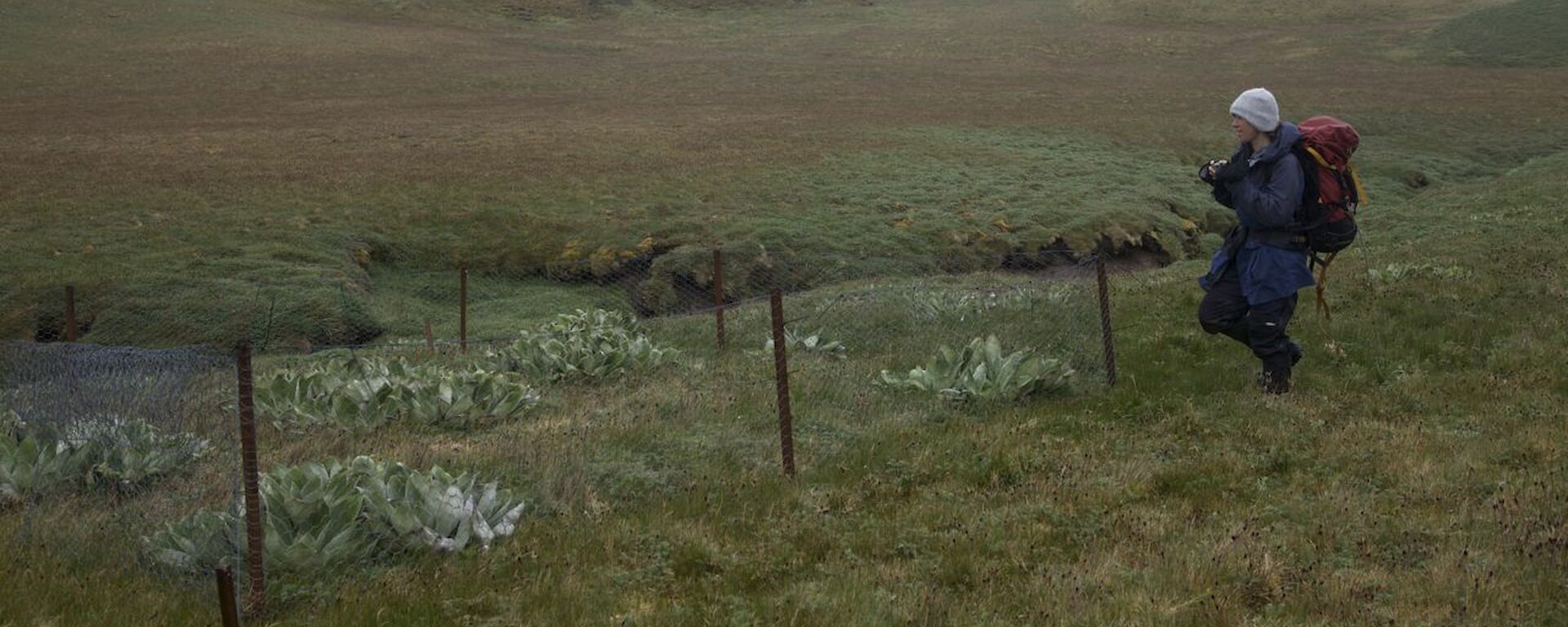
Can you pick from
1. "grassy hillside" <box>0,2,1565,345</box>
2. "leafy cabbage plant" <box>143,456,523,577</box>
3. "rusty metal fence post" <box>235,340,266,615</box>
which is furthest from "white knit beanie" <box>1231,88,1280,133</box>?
"grassy hillside" <box>0,2,1565,345</box>

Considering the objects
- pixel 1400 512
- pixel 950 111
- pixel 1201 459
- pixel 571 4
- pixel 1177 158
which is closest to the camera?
pixel 1400 512

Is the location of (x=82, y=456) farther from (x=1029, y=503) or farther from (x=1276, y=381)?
(x=1276, y=381)

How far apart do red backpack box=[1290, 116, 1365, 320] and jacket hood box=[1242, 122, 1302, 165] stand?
0.09 metres

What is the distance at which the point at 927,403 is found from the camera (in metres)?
11.5

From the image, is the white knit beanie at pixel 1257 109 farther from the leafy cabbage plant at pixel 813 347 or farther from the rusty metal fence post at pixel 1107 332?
the leafy cabbage plant at pixel 813 347

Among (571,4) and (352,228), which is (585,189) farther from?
(571,4)

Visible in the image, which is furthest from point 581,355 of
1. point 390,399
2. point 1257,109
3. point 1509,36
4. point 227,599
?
point 1509,36

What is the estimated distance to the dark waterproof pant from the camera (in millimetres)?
10938

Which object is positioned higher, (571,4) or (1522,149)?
(571,4)

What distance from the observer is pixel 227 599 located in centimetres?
596

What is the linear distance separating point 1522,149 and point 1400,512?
145 ft

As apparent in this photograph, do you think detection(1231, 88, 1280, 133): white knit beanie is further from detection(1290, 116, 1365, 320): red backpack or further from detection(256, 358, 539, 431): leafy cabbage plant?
detection(256, 358, 539, 431): leafy cabbage plant

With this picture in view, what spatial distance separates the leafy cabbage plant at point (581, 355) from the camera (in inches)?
554

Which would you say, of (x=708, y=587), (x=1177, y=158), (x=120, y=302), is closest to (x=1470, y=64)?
(x=1177, y=158)
